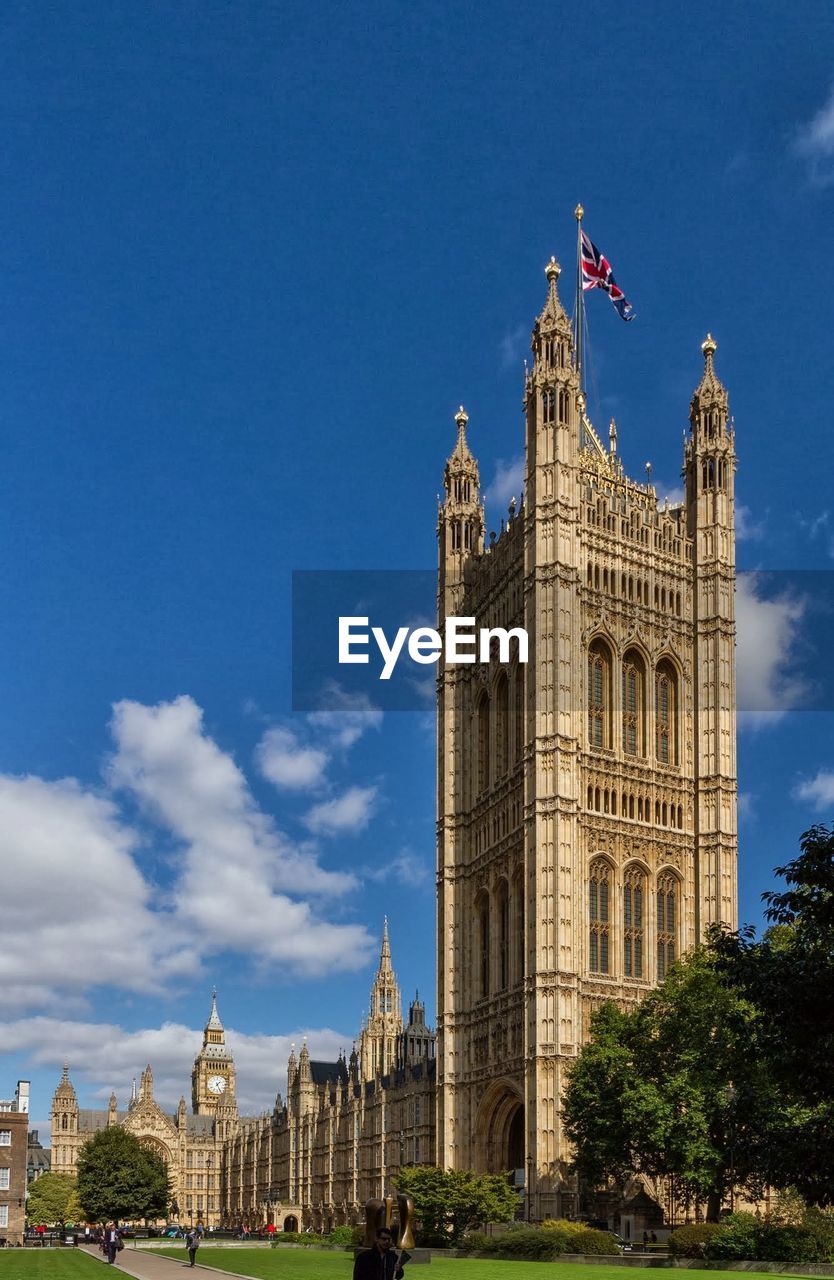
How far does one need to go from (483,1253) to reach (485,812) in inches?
1310

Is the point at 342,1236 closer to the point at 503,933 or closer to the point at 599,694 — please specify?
the point at 503,933

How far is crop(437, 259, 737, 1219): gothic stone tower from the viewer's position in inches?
3155

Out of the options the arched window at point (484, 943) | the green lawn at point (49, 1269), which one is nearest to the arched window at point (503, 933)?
the arched window at point (484, 943)

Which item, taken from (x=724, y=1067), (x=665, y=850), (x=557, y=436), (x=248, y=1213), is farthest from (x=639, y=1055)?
(x=248, y=1213)

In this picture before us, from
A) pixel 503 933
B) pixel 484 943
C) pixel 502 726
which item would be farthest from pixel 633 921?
pixel 502 726

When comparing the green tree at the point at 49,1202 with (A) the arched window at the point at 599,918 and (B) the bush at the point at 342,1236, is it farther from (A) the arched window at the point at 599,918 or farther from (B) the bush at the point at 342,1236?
(A) the arched window at the point at 599,918

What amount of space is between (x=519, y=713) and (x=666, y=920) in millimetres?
14050

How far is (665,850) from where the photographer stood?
8481 cm

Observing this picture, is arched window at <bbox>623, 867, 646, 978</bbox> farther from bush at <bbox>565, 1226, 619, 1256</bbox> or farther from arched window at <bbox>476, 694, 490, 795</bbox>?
bush at <bbox>565, 1226, 619, 1256</bbox>

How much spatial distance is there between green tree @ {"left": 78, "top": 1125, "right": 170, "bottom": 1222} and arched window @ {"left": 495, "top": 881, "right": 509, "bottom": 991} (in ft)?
120

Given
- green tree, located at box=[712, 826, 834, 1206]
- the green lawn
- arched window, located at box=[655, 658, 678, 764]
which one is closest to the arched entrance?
arched window, located at box=[655, 658, 678, 764]

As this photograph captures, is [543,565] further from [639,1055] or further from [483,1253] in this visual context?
[483,1253]

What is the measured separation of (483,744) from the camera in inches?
3686

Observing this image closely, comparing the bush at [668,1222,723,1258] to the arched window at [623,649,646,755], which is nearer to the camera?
the bush at [668,1222,723,1258]
